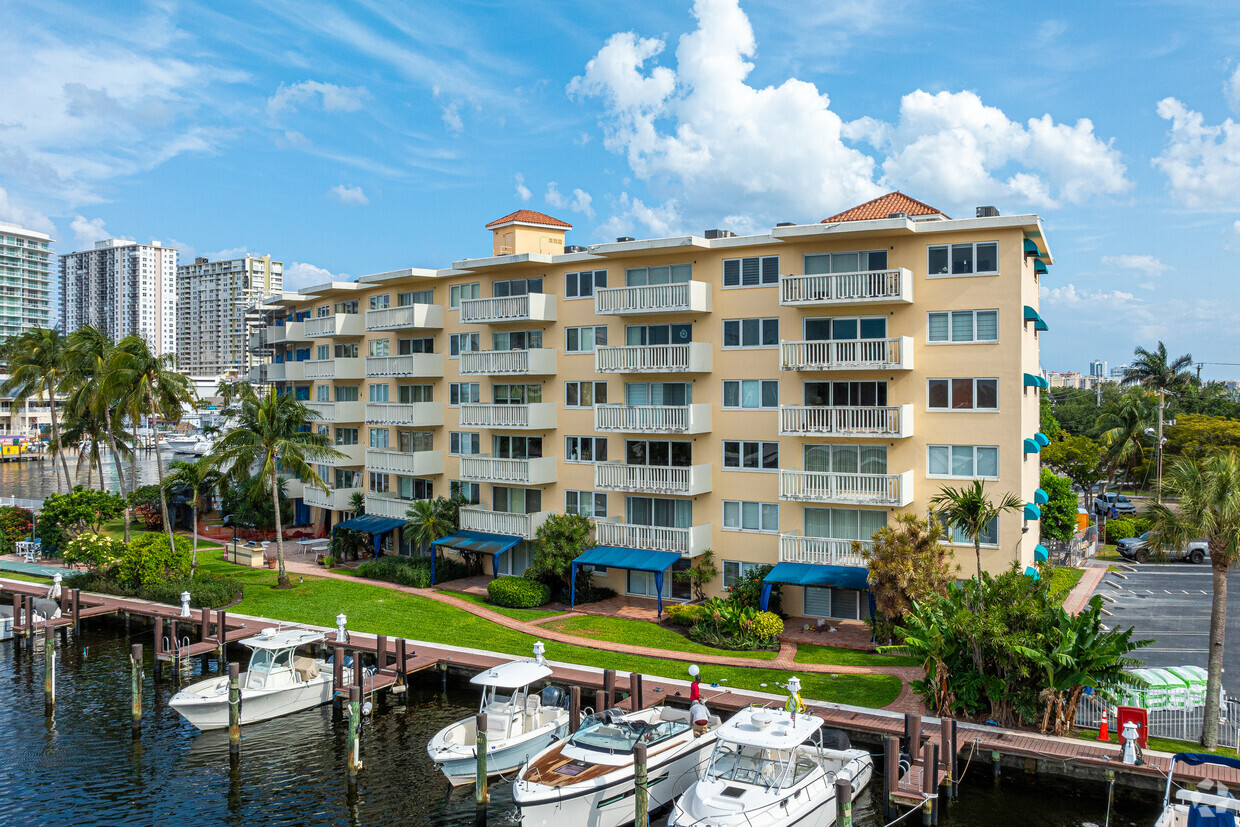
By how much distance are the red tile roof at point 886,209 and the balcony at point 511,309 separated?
44.1 ft

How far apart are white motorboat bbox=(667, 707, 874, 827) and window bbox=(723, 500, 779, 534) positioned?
15.5 m

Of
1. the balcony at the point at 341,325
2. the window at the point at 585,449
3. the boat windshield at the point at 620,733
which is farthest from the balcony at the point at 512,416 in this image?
the boat windshield at the point at 620,733

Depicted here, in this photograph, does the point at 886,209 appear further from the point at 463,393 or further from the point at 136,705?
the point at 136,705

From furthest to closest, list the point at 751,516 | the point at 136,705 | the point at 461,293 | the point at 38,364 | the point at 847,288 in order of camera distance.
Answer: the point at 38,364 < the point at 461,293 < the point at 751,516 < the point at 847,288 < the point at 136,705

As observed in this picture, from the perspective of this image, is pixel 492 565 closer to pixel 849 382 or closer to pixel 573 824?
pixel 849 382

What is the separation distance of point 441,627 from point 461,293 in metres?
19.0

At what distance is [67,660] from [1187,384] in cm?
8040

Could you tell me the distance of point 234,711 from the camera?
2538cm

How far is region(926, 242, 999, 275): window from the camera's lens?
1278 inches

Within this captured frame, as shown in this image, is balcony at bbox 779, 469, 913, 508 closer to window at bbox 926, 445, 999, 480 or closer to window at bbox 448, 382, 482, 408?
window at bbox 926, 445, 999, 480

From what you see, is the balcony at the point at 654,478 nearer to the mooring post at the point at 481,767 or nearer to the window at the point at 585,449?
the window at the point at 585,449

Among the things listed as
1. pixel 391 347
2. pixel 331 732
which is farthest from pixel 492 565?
pixel 331 732

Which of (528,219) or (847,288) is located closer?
(847,288)

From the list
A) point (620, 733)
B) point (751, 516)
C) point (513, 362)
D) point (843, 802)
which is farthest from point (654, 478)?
point (843, 802)
